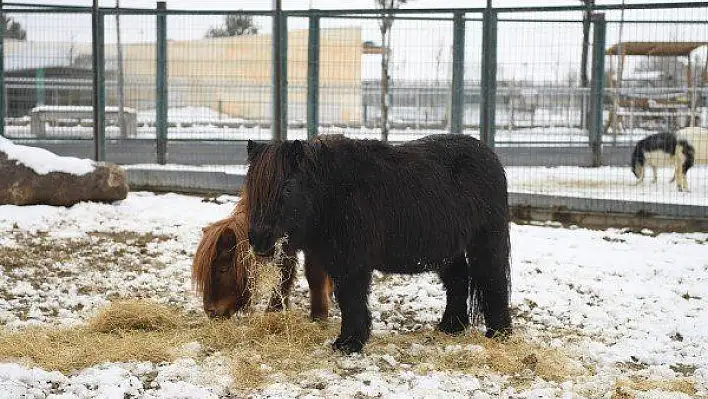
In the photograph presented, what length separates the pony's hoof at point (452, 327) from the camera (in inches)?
209

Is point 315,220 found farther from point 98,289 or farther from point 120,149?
point 120,149

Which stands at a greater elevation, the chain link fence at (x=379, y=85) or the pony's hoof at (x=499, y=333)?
the chain link fence at (x=379, y=85)

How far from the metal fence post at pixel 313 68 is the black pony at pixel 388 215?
5006 millimetres

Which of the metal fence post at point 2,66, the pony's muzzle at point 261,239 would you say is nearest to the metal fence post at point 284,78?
the metal fence post at point 2,66

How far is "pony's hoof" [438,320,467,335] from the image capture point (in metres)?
5.32

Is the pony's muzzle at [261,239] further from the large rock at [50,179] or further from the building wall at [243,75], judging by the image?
the building wall at [243,75]

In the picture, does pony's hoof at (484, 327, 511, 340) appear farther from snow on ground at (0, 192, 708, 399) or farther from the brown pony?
the brown pony

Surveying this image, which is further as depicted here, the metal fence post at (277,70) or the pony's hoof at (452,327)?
the metal fence post at (277,70)

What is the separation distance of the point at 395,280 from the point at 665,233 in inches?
138

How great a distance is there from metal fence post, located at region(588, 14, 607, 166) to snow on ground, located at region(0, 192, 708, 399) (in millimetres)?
3326

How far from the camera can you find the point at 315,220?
4672 millimetres

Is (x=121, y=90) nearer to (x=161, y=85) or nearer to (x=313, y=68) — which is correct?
(x=161, y=85)

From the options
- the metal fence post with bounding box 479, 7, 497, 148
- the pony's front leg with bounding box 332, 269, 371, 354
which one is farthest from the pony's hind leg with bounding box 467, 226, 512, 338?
the metal fence post with bounding box 479, 7, 497, 148

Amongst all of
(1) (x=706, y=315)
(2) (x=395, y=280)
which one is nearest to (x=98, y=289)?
(2) (x=395, y=280)
